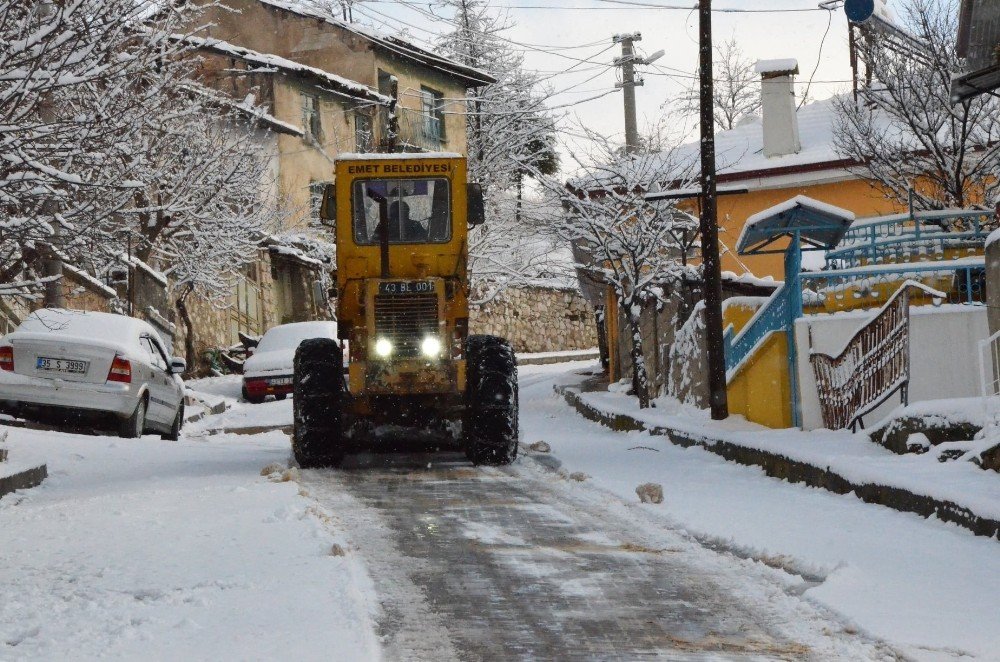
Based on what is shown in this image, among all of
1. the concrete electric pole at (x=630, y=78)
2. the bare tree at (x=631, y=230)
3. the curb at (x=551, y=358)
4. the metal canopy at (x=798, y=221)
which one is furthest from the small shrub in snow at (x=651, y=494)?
the curb at (x=551, y=358)

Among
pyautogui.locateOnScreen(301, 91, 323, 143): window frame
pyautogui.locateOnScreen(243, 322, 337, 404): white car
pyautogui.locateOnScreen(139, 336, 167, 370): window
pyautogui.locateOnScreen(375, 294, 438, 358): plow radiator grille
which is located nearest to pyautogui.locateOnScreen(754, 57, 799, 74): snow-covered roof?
pyautogui.locateOnScreen(243, 322, 337, 404): white car

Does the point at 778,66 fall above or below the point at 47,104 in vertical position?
above

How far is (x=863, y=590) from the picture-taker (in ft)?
23.3

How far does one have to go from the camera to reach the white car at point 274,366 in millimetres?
27703

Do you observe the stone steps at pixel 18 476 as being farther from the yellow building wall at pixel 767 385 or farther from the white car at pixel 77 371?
the yellow building wall at pixel 767 385

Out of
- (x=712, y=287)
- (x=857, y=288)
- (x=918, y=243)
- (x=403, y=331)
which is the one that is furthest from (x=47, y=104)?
(x=918, y=243)

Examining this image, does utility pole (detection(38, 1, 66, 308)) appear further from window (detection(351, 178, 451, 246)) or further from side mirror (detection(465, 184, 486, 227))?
side mirror (detection(465, 184, 486, 227))

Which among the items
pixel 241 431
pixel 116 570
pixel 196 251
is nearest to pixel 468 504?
pixel 116 570

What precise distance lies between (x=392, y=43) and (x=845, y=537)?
4124 cm

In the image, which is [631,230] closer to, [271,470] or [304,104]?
[271,470]

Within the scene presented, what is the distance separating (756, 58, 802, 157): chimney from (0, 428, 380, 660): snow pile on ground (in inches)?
884

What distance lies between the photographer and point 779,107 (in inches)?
1261

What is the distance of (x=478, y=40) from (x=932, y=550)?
180 feet

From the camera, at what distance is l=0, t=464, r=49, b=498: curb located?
11.6 metres
